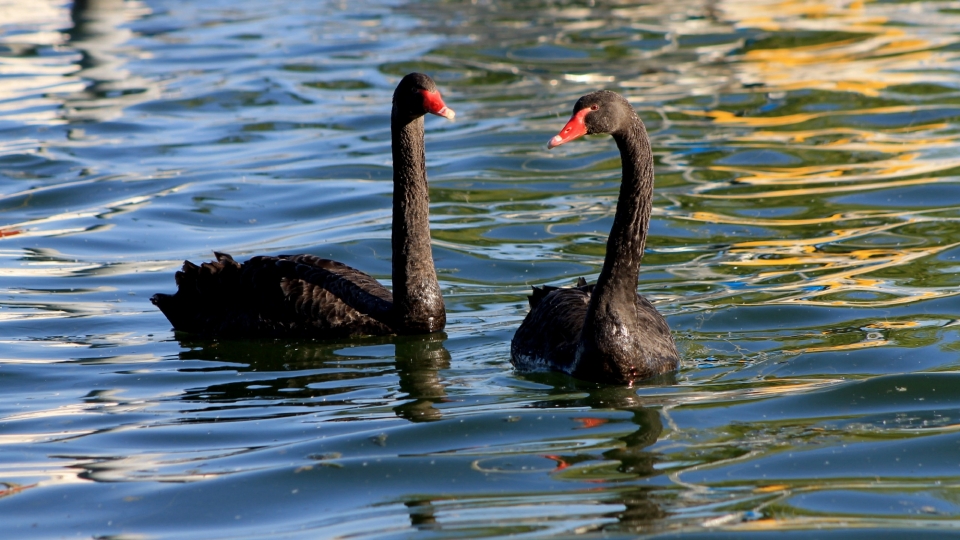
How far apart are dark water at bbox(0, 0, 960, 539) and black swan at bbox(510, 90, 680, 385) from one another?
16 cm

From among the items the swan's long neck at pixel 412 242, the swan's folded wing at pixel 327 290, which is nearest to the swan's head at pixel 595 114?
the swan's long neck at pixel 412 242

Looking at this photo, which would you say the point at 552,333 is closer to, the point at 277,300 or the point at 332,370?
the point at 332,370

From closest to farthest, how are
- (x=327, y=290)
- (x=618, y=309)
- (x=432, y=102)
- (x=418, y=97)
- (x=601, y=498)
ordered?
(x=601, y=498), (x=618, y=309), (x=432, y=102), (x=418, y=97), (x=327, y=290)

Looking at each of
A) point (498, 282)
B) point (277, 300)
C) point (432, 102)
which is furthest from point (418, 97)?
point (498, 282)

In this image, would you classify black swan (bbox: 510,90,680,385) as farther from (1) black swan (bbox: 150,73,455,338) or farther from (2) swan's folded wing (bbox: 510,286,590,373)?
(1) black swan (bbox: 150,73,455,338)

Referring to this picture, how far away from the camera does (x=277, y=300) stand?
30.4ft

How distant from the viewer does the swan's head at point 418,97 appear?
8.70 m

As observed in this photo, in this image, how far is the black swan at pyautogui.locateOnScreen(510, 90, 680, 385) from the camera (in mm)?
7316

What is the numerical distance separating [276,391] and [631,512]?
306cm

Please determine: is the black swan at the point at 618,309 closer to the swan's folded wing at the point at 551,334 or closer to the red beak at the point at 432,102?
the swan's folded wing at the point at 551,334

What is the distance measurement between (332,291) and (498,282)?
→ 6.91 ft

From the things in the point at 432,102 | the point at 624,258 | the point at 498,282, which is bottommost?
the point at 498,282

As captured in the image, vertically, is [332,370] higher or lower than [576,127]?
lower

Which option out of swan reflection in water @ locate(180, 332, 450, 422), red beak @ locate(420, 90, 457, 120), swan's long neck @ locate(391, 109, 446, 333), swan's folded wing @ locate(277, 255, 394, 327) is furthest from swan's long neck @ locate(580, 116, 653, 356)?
swan's folded wing @ locate(277, 255, 394, 327)
